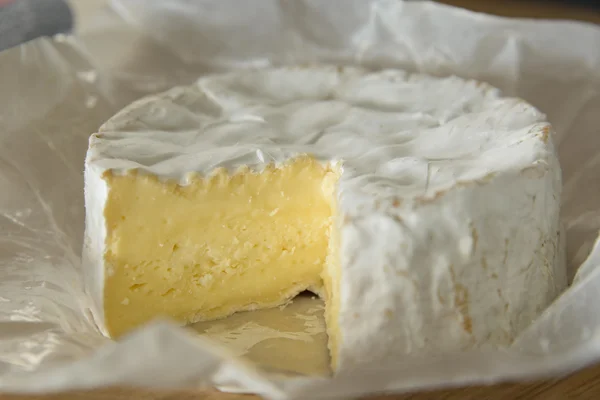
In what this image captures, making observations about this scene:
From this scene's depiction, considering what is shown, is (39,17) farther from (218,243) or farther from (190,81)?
(218,243)

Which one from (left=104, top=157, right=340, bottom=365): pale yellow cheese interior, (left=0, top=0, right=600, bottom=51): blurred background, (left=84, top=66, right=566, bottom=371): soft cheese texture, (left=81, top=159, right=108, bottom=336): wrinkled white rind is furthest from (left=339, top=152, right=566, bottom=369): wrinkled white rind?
(left=0, top=0, right=600, bottom=51): blurred background

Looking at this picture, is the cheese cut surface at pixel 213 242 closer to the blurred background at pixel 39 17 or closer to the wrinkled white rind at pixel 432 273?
the wrinkled white rind at pixel 432 273

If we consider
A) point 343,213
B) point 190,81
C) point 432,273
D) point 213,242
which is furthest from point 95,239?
point 190,81

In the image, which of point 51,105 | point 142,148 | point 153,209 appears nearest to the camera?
point 153,209

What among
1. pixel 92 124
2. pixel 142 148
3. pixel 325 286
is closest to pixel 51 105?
pixel 92 124

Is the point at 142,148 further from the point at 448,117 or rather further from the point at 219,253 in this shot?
the point at 448,117

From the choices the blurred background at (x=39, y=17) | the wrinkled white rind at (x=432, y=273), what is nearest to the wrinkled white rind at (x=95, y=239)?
the wrinkled white rind at (x=432, y=273)
